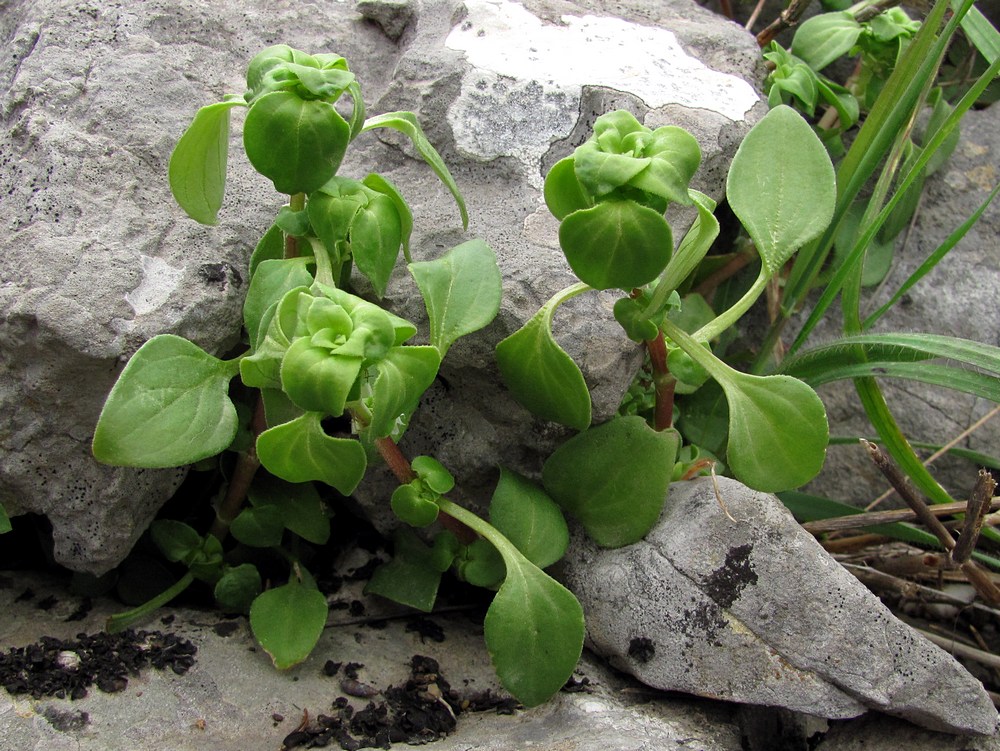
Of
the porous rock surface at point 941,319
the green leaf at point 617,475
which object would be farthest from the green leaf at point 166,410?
the porous rock surface at point 941,319

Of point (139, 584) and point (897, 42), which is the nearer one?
point (139, 584)

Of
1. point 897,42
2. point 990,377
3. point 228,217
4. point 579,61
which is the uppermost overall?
point 897,42

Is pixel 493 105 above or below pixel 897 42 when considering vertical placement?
below

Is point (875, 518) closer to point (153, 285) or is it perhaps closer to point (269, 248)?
point (269, 248)

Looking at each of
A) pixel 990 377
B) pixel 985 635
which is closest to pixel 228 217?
pixel 990 377

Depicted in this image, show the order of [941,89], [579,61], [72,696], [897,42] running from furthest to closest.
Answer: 1. [941,89]
2. [897,42]
3. [579,61]
4. [72,696]

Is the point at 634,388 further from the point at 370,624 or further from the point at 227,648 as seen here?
the point at 227,648

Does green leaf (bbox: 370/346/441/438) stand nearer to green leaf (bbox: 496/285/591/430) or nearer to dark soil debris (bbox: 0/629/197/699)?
green leaf (bbox: 496/285/591/430)

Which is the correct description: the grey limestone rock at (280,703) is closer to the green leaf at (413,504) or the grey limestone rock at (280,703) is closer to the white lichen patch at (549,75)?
the green leaf at (413,504)
